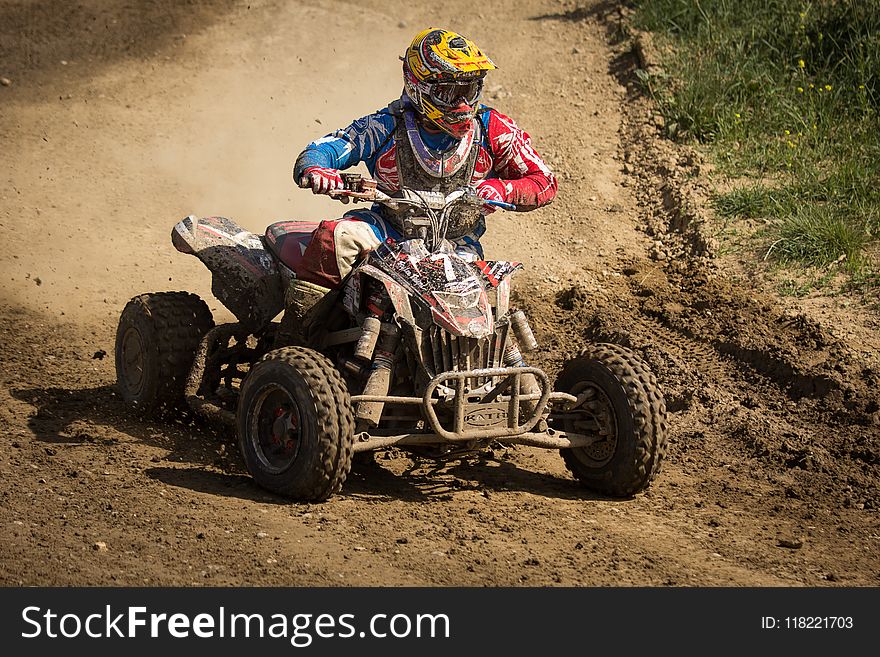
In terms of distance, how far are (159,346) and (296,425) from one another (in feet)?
5.58

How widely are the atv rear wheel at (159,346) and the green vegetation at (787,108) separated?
16.8ft

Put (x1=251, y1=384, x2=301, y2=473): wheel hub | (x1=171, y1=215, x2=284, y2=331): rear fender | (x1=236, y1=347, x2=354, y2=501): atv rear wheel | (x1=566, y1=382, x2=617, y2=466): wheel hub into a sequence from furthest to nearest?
(x1=171, y1=215, x2=284, y2=331): rear fender → (x1=566, y1=382, x2=617, y2=466): wheel hub → (x1=251, y1=384, x2=301, y2=473): wheel hub → (x1=236, y1=347, x2=354, y2=501): atv rear wheel

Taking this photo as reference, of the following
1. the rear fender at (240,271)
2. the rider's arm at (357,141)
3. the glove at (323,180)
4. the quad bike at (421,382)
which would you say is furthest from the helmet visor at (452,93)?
the rear fender at (240,271)

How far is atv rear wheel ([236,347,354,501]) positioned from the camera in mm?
6055

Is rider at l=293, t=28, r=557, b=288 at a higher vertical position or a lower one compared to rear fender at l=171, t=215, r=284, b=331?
higher

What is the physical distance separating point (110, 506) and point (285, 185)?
6.97m

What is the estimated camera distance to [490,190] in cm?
693

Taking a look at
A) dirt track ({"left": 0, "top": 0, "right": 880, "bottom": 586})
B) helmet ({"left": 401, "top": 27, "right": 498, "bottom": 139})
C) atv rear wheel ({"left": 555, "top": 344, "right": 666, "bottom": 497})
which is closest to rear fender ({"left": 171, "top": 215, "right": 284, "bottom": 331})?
dirt track ({"left": 0, "top": 0, "right": 880, "bottom": 586})

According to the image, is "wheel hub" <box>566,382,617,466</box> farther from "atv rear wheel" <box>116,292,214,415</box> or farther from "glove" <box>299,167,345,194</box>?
"atv rear wheel" <box>116,292,214,415</box>

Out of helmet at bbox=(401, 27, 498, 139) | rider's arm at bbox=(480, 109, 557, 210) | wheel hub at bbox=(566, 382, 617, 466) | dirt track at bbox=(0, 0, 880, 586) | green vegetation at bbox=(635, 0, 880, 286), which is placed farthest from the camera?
green vegetation at bbox=(635, 0, 880, 286)

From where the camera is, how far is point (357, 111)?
13.9 meters

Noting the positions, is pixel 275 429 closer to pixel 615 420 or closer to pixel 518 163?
pixel 615 420

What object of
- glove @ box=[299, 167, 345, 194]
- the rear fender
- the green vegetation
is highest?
the green vegetation

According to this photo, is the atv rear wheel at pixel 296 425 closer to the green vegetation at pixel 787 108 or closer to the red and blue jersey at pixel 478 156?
the red and blue jersey at pixel 478 156
